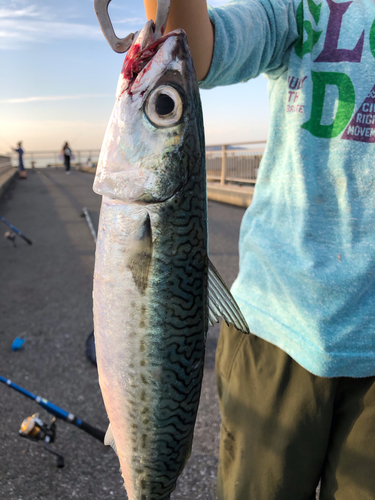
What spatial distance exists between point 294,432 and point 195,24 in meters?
1.55

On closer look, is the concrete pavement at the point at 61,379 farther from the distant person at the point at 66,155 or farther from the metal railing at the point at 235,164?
the distant person at the point at 66,155

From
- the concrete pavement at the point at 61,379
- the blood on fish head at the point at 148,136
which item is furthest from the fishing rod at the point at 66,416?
the blood on fish head at the point at 148,136

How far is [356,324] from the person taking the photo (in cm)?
147

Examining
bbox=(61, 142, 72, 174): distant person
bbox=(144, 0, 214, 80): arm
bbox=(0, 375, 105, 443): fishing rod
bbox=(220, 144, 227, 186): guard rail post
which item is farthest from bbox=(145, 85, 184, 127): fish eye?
bbox=(61, 142, 72, 174): distant person

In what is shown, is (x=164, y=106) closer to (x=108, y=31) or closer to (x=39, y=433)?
(x=108, y=31)

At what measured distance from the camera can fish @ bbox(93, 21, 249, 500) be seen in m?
1.04

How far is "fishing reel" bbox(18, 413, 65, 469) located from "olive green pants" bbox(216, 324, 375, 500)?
1.62 meters

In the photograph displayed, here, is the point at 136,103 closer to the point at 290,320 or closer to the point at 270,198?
the point at 270,198

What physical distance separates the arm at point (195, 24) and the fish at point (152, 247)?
14cm

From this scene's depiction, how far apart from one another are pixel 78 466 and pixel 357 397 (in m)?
2.24

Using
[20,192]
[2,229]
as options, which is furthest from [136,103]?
[20,192]

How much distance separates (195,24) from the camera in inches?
44.8

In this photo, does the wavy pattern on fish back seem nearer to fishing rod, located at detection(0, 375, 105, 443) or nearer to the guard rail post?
fishing rod, located at detection(0, 375, 105, 443)

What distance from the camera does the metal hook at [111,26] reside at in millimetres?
930
